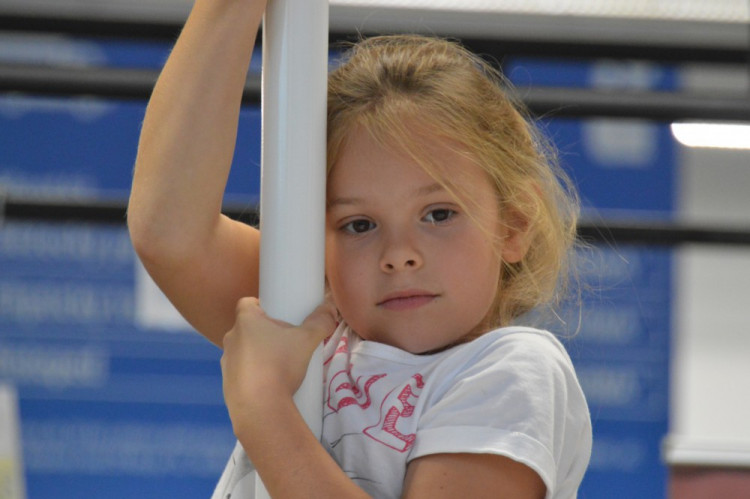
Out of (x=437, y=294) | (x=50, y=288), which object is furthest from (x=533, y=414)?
(x=50, y=288)

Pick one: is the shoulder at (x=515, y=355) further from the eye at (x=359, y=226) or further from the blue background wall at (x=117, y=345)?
the blue background wall at (x=117, y=345)

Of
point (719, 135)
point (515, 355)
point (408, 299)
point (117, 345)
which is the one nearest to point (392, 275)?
point (408, 299)

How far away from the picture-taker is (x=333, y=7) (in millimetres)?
2172

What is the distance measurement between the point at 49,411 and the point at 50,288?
0.32m

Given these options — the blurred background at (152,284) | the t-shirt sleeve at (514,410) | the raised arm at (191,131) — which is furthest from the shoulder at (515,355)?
the blurred background at (152,284)

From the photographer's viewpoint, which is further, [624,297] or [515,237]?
[624,297]

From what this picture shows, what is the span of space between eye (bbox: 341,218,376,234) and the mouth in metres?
0.06

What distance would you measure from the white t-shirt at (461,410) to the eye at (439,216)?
10cm

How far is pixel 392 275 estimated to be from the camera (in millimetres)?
793

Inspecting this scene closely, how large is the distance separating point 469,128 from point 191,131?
259 millimetres

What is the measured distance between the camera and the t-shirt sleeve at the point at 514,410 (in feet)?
2.25

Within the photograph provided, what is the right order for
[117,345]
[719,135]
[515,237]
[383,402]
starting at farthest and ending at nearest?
[117,345]
[719,135]
[515,237]
[383,402]

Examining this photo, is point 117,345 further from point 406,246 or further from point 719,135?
point 406,246

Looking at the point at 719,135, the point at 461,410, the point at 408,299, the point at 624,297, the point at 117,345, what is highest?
the point at 719,135
